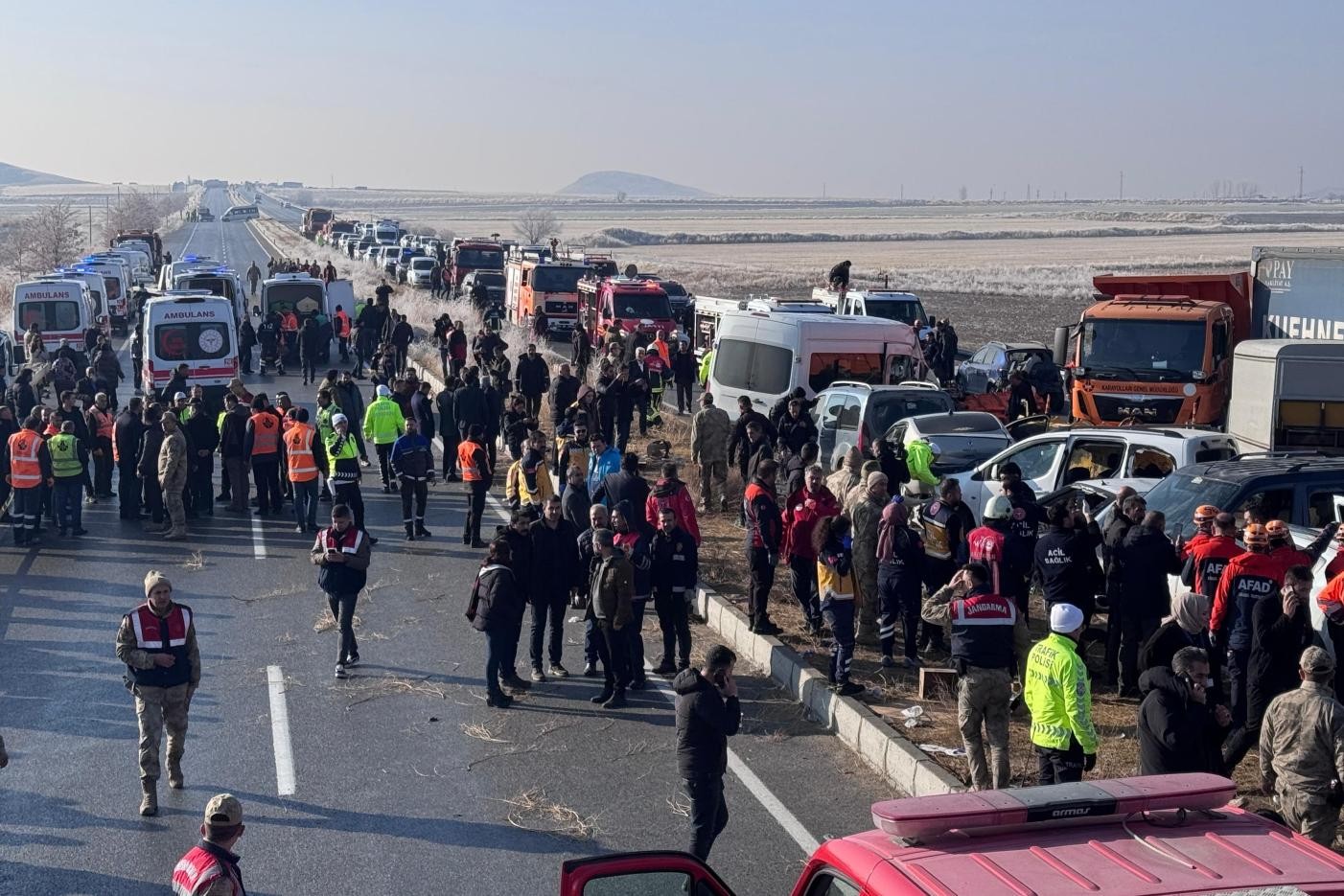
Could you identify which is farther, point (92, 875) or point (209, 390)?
point (209, 390)

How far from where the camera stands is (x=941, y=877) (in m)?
3.72

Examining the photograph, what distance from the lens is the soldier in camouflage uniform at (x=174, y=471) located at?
55.9 ft

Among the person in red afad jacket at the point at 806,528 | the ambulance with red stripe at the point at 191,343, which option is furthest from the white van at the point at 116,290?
the person in red afad jacket at the point at 806,528

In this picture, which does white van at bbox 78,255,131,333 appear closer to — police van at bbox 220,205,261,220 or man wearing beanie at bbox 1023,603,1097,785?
man wearing beanie at bbox 1023,603,1097,785

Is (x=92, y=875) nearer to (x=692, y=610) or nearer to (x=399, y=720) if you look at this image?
(x=399, y=720)

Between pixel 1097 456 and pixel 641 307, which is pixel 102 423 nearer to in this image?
pixel 1097 456

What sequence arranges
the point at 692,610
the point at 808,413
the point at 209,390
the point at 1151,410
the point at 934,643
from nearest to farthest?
1. the point at 934,643
2. the point at 692,610
3. the point at 808,413
4. the point at 1151,410
5. the point at 209,390

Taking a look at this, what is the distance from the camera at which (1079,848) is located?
12.6ft

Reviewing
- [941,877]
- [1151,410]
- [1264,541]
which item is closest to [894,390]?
[1151,410]

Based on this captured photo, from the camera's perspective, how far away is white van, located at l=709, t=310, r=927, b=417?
20.4 meters

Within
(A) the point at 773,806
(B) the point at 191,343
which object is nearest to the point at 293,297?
(B) the point at 191,343

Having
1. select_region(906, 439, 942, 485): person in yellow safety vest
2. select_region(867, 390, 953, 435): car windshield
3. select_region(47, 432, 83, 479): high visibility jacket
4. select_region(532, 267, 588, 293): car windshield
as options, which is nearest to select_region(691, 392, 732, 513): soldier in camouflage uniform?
select_region(867, 390, 953, 435): car windshield

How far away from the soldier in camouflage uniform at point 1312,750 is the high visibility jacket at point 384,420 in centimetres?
1312

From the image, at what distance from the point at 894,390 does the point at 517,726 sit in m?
8.87
